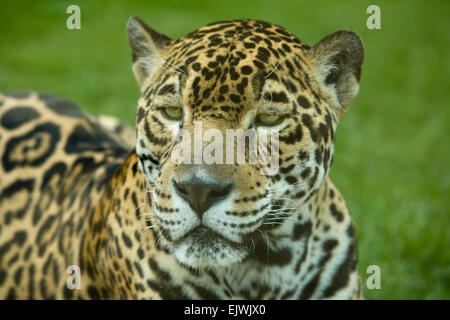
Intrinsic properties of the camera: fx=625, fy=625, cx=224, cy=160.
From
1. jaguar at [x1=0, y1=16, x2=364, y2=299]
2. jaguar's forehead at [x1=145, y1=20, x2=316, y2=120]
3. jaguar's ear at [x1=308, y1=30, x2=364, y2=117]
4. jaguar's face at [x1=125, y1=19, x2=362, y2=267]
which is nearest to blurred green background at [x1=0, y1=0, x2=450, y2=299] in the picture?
jaguar at [x1=0, y1=16, x2=364, y2=299]

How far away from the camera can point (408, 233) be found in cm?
543

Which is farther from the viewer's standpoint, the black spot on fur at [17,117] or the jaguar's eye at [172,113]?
the black spot on fur at [17,117]

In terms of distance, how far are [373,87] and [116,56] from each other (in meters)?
3.72

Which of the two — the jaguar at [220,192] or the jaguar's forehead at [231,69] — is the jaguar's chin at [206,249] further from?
the jaguar's forehead at [231,69]

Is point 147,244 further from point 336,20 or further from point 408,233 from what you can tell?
point 336,20

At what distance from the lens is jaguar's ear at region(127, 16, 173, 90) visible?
317 cm

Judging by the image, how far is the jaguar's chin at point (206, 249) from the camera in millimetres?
2648

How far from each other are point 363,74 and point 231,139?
6208 millimetres

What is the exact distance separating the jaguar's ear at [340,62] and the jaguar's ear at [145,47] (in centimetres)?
76

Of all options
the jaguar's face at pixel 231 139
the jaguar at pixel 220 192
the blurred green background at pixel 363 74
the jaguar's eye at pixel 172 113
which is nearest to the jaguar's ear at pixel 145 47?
the jaguar at pixel 220 192

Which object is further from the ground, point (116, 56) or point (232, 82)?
point (116, 56)
